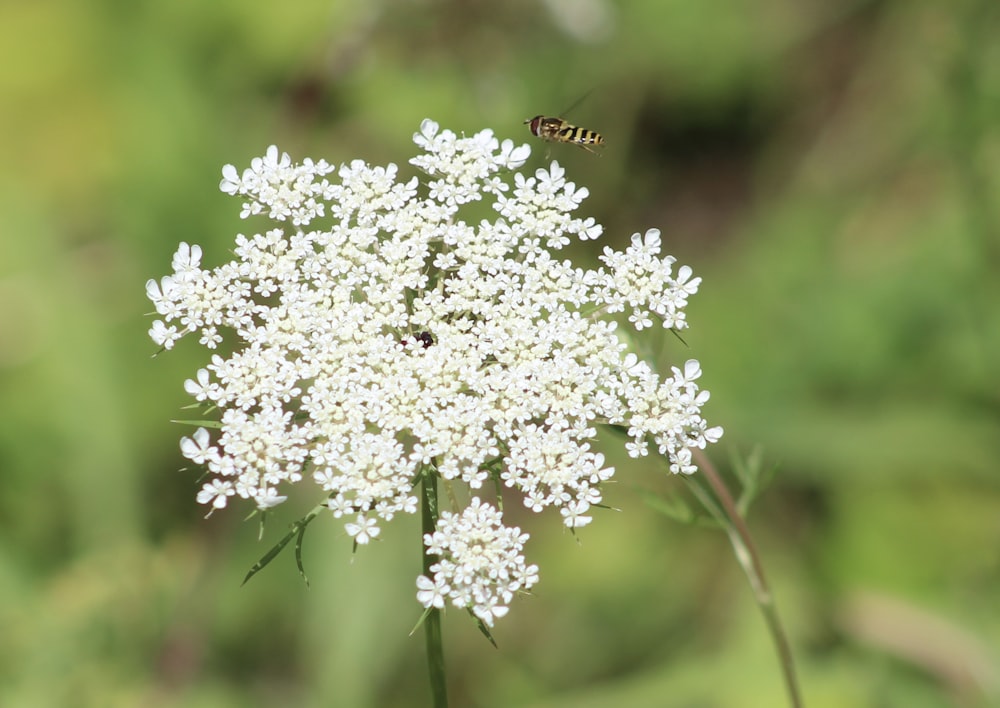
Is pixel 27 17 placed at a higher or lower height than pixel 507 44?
higher

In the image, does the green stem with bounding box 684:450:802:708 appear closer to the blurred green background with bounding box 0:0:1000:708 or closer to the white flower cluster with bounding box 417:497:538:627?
the white flower cluster with bounding box 417:497:538:627

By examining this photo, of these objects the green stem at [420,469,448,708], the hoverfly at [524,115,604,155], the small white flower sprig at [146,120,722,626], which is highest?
the hoverfly at [524,115,604,155]

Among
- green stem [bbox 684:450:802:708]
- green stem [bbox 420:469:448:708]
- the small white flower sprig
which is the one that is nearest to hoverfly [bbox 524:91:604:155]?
the small white flower sprig

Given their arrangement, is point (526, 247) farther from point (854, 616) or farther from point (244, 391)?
point (854, 616)

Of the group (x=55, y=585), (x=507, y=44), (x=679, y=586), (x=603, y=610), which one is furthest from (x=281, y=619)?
(x=507, y=44)

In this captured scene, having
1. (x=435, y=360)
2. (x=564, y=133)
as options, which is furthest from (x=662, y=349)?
(x=435, y=360)

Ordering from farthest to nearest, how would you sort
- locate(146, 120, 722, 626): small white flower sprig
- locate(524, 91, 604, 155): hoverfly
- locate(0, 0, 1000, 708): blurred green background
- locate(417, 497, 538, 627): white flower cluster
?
locate(0, 0, 1000, 708): blurred green background < locate(524, 91, 604, 155): hoverfly < locate(146, 120, 722, 626): small white flower sprig < locate(417, 497, 538, 627): white flower cluster

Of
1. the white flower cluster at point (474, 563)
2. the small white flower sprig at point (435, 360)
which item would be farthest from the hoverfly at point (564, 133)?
the white flower cluster at point (474, 563)

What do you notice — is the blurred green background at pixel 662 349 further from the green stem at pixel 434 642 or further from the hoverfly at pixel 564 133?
the green stem at pixel 434 642
